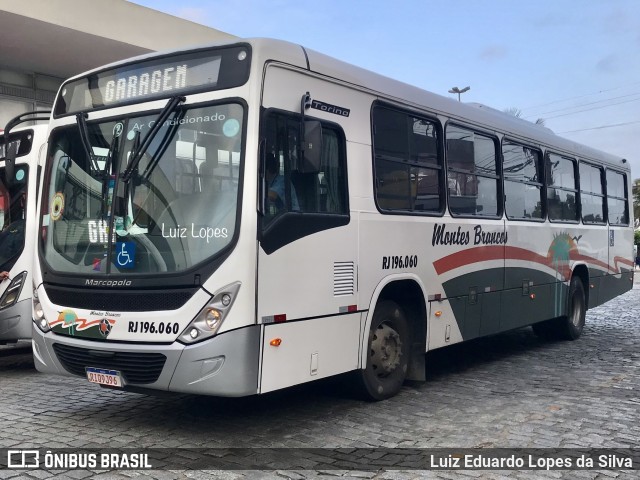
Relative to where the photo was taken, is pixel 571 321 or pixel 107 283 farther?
pixel 571 321

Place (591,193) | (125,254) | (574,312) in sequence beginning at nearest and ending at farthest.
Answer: (125,254) < (574,312) < (591,193)

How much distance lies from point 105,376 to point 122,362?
8.9 inches

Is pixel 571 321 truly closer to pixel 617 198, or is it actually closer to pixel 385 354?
pixel 617 198

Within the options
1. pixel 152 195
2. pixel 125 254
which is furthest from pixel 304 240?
pixel 125 254

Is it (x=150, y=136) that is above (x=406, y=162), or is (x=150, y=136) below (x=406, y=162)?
below

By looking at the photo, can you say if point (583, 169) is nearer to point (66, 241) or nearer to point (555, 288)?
point (555, 288)

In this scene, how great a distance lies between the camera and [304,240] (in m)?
5.88

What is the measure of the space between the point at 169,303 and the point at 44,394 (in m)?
3.02

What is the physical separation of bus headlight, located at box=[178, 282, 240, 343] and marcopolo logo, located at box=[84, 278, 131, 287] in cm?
72

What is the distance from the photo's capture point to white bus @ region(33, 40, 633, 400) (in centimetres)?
541

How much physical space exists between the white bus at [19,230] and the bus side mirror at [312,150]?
4.27 m

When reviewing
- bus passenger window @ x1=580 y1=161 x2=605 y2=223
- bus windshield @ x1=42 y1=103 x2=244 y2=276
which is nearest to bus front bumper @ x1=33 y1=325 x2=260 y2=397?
bus windshield @ x1=42 y1=103 x2=244 y2=276

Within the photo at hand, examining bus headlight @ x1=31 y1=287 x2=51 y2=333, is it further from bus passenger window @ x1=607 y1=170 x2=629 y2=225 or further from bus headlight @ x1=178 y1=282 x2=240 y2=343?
bus passenger window @ x1=607 y1=170 x2=629 y2=225

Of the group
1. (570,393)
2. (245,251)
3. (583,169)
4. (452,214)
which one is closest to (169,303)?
(245,251)
